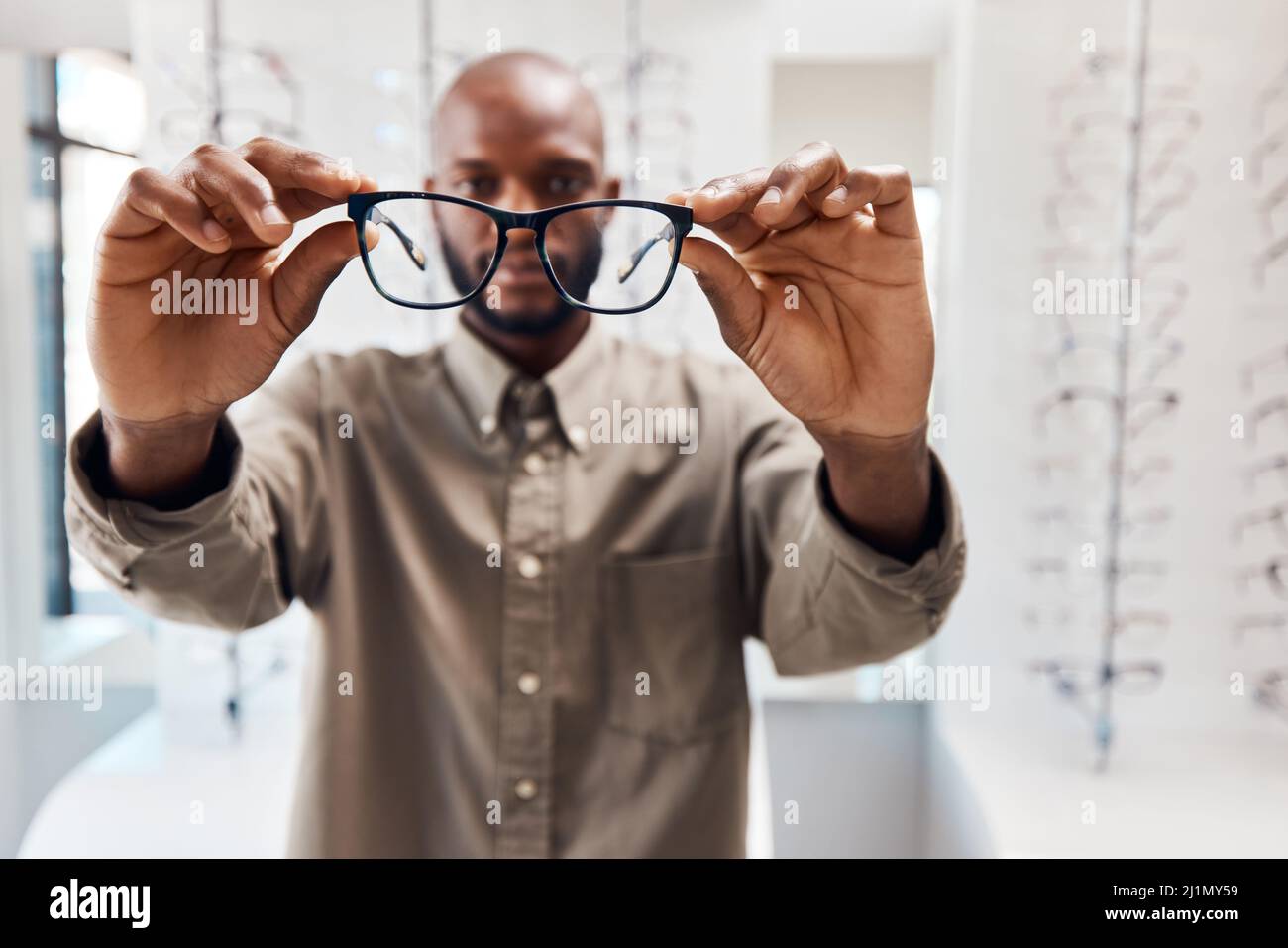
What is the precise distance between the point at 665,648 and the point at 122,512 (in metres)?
0.46

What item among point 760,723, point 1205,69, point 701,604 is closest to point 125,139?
point 701,604

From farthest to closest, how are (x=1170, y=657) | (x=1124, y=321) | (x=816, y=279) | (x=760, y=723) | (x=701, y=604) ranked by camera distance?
(x=760, y=723) < (x=1170, y=657) < (x=1124, y=321) < (x=701, y=604) < (x=816, y=279)

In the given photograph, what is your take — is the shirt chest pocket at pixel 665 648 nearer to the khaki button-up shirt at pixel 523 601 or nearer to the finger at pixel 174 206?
the khaki button-up shirt at pixel 523 601

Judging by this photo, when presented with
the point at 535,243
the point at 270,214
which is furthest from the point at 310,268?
the point at 535,243

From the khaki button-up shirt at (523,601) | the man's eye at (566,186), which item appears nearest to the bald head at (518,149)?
the man's eye at (566,186)

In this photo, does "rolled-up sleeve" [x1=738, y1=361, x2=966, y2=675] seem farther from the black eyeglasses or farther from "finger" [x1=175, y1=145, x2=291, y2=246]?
"finger" [x1=175, y1=145, x2=291, y2=246]

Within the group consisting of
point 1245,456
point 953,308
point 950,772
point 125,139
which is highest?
point 125,139

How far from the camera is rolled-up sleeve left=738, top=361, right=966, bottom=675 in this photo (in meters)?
0.58

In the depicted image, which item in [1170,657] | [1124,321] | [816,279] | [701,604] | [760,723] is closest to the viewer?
[816,279]

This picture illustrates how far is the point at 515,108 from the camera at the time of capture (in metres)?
0.75

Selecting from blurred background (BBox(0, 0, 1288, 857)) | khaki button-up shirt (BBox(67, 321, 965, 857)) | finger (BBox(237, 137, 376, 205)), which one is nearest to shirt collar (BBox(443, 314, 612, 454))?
khaki button-up shirt (BBox(67, 321, 965, 857))

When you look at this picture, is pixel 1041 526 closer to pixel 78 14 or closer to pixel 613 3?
pixel 613 3

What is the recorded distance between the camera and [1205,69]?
4.41ft
